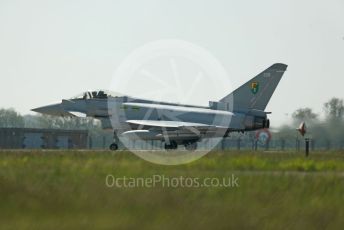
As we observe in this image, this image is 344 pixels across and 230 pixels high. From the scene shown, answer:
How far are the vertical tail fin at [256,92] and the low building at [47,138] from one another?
23586 mm

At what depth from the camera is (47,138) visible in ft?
211

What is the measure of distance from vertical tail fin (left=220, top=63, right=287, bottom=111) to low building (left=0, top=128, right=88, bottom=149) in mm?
23586

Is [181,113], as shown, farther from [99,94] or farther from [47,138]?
[47,138]

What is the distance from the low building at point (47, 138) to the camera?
62750 millimetres

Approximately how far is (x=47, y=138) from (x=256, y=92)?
1085 inches

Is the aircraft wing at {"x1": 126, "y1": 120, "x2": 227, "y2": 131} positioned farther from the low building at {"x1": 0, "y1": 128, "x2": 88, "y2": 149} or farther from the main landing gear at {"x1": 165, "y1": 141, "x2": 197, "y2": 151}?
the low building at {"x1": 0, "y1": 128, "x2": 88, "y2": 149}

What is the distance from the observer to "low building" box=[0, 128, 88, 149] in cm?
6275

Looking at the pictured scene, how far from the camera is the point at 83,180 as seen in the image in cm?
1499

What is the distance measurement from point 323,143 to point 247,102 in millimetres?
7279

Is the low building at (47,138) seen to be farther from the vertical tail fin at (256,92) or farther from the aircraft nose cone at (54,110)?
the vertical tail fin at (256,92)

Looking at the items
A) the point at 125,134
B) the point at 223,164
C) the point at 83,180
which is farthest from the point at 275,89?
the point at 83,180

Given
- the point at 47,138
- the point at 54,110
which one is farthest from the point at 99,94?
the point at 47,138

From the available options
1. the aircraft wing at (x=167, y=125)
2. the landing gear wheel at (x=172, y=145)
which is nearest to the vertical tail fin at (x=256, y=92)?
the aircraft wing at (x=167, y=125)

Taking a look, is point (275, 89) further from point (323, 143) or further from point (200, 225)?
point (200, 225)
